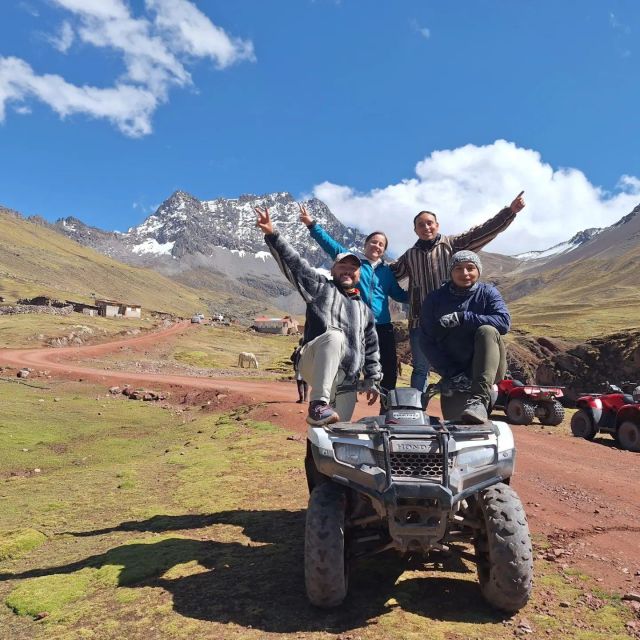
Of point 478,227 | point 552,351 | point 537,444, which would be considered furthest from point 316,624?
point 552,351

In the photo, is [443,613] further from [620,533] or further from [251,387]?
[251,387]

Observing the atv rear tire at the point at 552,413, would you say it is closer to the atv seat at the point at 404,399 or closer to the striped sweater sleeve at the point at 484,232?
the striped sweater sleeve at the point at 484,232

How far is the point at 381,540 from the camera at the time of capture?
3938 millimetres

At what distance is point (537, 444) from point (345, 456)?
991 centimetres

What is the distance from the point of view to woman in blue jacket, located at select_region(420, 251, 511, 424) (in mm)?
4741

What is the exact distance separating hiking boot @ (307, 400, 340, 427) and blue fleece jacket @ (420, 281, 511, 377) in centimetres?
144

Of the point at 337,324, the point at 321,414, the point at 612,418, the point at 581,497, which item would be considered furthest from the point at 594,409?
the point at 321,414

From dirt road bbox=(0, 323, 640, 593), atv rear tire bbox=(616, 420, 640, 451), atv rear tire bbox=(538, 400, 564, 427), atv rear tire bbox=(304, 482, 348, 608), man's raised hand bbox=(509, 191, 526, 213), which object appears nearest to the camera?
atv rear tire bbox=(304, 482, 348, 608)

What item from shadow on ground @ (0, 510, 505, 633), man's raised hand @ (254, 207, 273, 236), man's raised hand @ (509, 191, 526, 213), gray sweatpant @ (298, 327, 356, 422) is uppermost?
man's raised hand @ (509, 191, 526, 213)

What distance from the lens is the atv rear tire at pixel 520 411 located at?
1717cm

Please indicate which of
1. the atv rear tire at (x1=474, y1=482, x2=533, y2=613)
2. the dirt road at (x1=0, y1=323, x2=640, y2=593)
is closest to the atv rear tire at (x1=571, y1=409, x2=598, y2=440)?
the dirt road at (x1=0, y1=323, x2=640, y2=593)

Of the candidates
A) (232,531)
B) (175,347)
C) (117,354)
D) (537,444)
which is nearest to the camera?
(232,531)

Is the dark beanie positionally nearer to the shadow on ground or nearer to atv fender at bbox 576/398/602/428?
the shadow on ground

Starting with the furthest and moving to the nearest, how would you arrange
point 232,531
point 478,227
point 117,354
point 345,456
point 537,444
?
point 117,354 → point 537,444 → point 478,227 → point 232,531 → point 345,456
